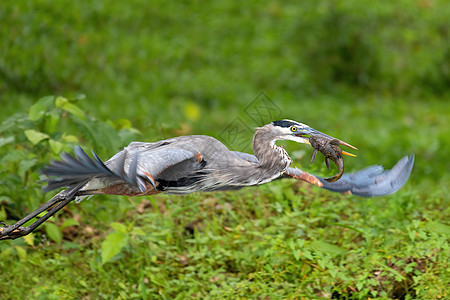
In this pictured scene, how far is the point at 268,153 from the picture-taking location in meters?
2.08

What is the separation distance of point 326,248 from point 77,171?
2.20 metres

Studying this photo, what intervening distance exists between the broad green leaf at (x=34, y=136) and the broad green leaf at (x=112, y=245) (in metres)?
0.69

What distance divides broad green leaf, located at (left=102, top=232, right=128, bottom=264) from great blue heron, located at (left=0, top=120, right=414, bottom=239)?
1.70 m

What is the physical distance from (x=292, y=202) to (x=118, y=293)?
4.10 ft

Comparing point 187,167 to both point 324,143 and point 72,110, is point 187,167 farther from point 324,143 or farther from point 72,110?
point 72,110

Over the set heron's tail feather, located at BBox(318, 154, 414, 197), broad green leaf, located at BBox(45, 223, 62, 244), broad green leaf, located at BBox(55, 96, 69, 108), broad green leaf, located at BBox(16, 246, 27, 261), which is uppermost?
broad green leaf, located at BBox(55, 96, 69, 108)

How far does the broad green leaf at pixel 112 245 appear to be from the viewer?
12.7 ft

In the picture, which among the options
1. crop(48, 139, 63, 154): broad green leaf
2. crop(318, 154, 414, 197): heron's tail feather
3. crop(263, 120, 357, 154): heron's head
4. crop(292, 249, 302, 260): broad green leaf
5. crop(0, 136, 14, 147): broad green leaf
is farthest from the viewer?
crop(0, 136, 14, 147): broad green leaf

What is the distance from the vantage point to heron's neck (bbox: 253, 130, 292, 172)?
207cm

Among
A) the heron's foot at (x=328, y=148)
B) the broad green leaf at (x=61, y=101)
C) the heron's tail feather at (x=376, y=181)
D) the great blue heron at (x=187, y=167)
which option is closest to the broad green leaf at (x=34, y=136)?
the broad green leaf at (x=61, y=101)

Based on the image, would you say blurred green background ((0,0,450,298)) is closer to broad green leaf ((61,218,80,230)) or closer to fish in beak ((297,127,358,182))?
broad green leaf ((61,218,80,230))

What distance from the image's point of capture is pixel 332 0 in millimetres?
8125

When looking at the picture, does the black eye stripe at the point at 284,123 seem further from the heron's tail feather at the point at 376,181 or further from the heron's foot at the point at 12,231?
the heron's foot at the point at 12,231

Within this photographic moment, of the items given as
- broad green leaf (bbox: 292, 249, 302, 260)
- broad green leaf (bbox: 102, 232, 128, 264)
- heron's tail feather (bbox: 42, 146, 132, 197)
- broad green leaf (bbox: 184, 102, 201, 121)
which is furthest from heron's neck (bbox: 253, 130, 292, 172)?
broad green leaf (bbox: 184, 102, 201, 121)
